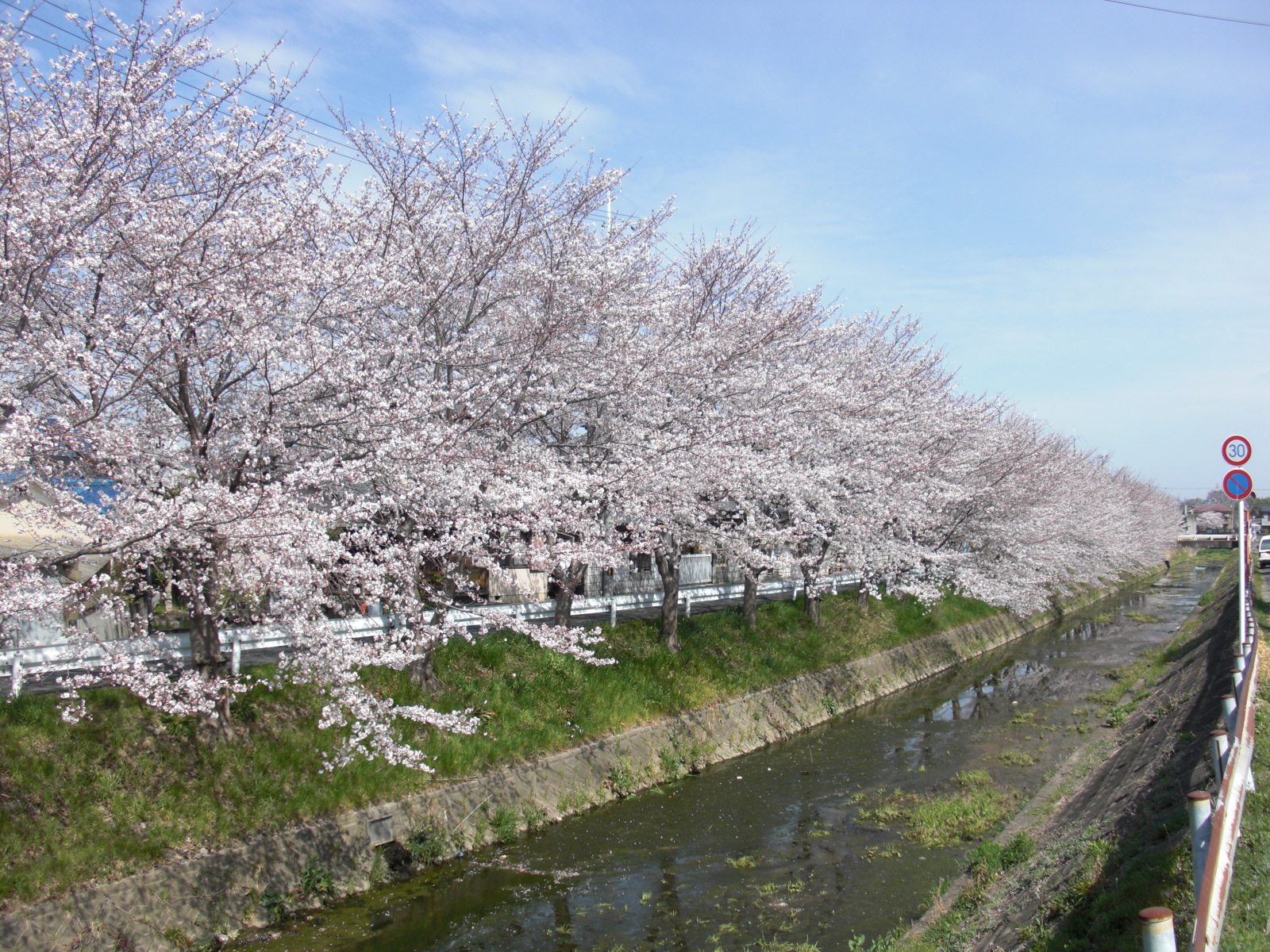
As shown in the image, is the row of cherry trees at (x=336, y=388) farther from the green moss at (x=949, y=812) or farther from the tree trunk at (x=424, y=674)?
the green moss at (x=949, y=812)

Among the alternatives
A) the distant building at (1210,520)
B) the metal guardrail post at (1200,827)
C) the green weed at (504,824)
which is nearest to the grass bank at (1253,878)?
the metal guardrail post at (1200,827)

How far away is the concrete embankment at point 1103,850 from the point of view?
235 inches

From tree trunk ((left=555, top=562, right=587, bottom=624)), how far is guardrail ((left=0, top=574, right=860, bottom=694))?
0.80 metres

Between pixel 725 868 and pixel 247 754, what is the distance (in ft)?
19.6

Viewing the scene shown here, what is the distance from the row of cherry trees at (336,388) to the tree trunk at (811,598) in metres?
4.07

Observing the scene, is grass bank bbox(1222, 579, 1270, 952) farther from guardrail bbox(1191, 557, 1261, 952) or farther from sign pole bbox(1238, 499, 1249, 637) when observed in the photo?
sign pole bbox(1238, 499, 1249, 637)

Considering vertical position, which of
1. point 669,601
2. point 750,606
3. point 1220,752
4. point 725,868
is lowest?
point 725,868

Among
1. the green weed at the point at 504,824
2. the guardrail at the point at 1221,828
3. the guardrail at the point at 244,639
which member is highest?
the guardrail at the point at 244,639

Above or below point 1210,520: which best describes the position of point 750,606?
below

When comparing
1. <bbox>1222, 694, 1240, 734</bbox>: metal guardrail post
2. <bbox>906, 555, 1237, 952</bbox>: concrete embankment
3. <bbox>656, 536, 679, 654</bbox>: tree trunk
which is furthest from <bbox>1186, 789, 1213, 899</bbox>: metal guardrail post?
<bbox>656, 536, 679, 654</bbox>: tree trunk

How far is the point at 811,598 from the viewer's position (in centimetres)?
2344

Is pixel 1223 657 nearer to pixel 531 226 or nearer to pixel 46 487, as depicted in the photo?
pixel 531 226

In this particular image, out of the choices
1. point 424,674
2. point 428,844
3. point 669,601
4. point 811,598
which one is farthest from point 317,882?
point 811,598

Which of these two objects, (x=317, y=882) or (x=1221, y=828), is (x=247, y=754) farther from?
(x=1221, y=828)
